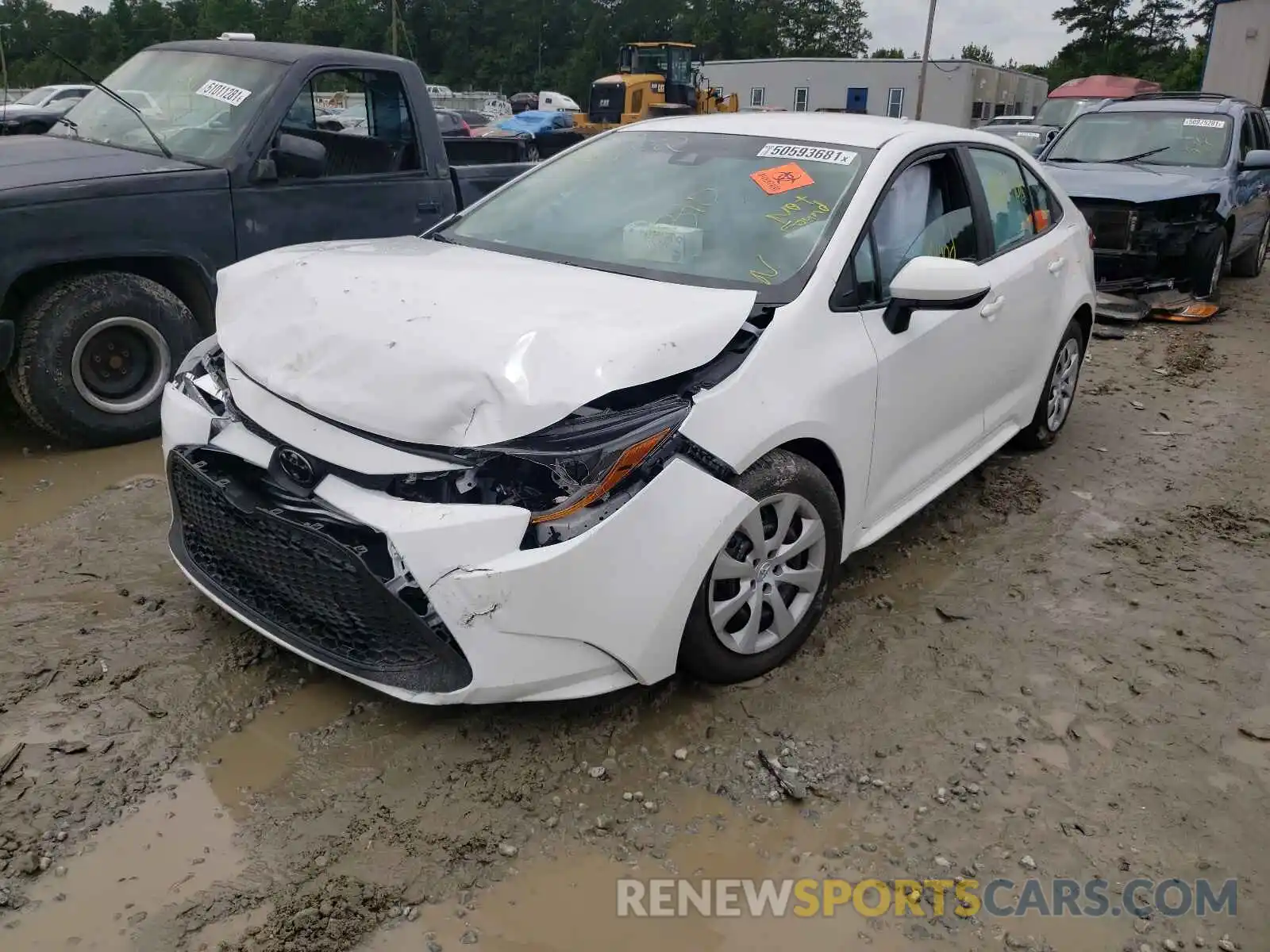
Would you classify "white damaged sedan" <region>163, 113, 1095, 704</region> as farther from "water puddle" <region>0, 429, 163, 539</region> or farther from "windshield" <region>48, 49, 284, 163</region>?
"windshield" <region>48, 49, 284, 163</region>

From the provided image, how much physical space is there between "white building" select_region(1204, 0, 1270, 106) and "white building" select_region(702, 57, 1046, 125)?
1403cm

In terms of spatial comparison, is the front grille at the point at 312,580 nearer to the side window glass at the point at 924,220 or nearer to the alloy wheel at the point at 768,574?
the alloy wheel at the point at 768,574

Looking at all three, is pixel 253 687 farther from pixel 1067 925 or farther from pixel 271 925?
pixel 1067 925

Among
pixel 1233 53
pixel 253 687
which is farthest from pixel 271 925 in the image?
pixel 1233 53

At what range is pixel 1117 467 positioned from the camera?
17.3 feet

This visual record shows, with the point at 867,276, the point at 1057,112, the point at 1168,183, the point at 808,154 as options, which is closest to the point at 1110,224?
the point at 1168,183

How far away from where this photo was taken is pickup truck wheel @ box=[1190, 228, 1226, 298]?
851 cm

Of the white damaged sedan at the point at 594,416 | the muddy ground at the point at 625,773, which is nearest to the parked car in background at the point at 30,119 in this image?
the muddy ground at the point at 625,773

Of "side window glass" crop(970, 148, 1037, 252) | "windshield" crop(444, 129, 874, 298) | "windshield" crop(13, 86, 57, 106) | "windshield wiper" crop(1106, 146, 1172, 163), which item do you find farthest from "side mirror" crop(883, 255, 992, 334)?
"windshield" crop(13, 86, 57, 106)

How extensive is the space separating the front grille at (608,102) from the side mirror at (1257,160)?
22970 mm

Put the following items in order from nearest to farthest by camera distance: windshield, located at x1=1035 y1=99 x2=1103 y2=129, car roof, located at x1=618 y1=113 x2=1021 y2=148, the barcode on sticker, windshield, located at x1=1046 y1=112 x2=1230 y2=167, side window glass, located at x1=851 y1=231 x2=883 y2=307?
1. side window glass, located at x1=851 y1=231 x2=883 y2=307
2. the barcode on sticker
3. car roof, located at x1=618 y1=113 x2=1021 y2=148
4. windshield, located at x1=1046 y1=112 x2=1230 y2=167
5. windshield, located at x1=1035 y1=99 x2=1103 y2=129

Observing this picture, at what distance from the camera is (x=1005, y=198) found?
4.46 metres

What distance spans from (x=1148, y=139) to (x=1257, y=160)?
37.9 inches

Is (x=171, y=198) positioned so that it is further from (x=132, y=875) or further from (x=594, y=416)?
(x=132, y=875)
